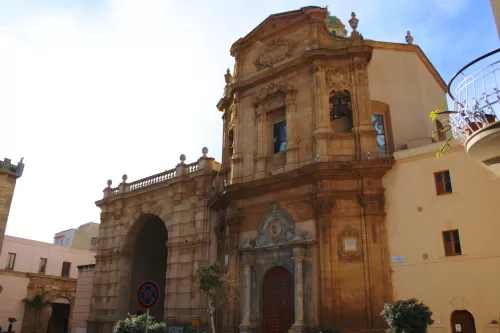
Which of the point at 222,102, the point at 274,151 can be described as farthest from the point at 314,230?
the point at 222,102

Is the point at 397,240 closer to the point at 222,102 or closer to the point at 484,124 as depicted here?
the point at 484,124

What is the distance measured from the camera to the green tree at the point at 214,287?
18.2 metres

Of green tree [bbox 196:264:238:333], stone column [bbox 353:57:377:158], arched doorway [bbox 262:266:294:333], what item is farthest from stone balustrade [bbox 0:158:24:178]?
stone column [bbox 353:57:377:158]

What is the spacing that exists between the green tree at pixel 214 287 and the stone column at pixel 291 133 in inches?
215

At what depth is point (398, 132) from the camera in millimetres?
19453

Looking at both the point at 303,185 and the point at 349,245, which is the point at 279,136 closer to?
the point at 303,185

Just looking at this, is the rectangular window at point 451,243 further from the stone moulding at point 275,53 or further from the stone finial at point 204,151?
the stone finial at point 204,151

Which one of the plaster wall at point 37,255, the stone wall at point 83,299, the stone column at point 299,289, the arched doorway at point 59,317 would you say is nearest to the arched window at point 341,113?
the stone column at point 299,289

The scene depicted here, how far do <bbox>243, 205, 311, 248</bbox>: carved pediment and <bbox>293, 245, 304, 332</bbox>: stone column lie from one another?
0.61 metres

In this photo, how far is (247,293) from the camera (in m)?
18.9

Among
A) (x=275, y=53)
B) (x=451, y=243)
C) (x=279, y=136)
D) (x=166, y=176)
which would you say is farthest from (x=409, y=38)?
(x=166, y=176)

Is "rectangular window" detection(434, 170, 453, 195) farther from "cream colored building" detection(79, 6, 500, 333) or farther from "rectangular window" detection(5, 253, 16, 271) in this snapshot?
"rectangular window" detection(5, 253, 16, 271)

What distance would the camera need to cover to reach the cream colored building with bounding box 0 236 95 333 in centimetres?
3775

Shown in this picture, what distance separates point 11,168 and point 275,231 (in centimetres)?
2423
